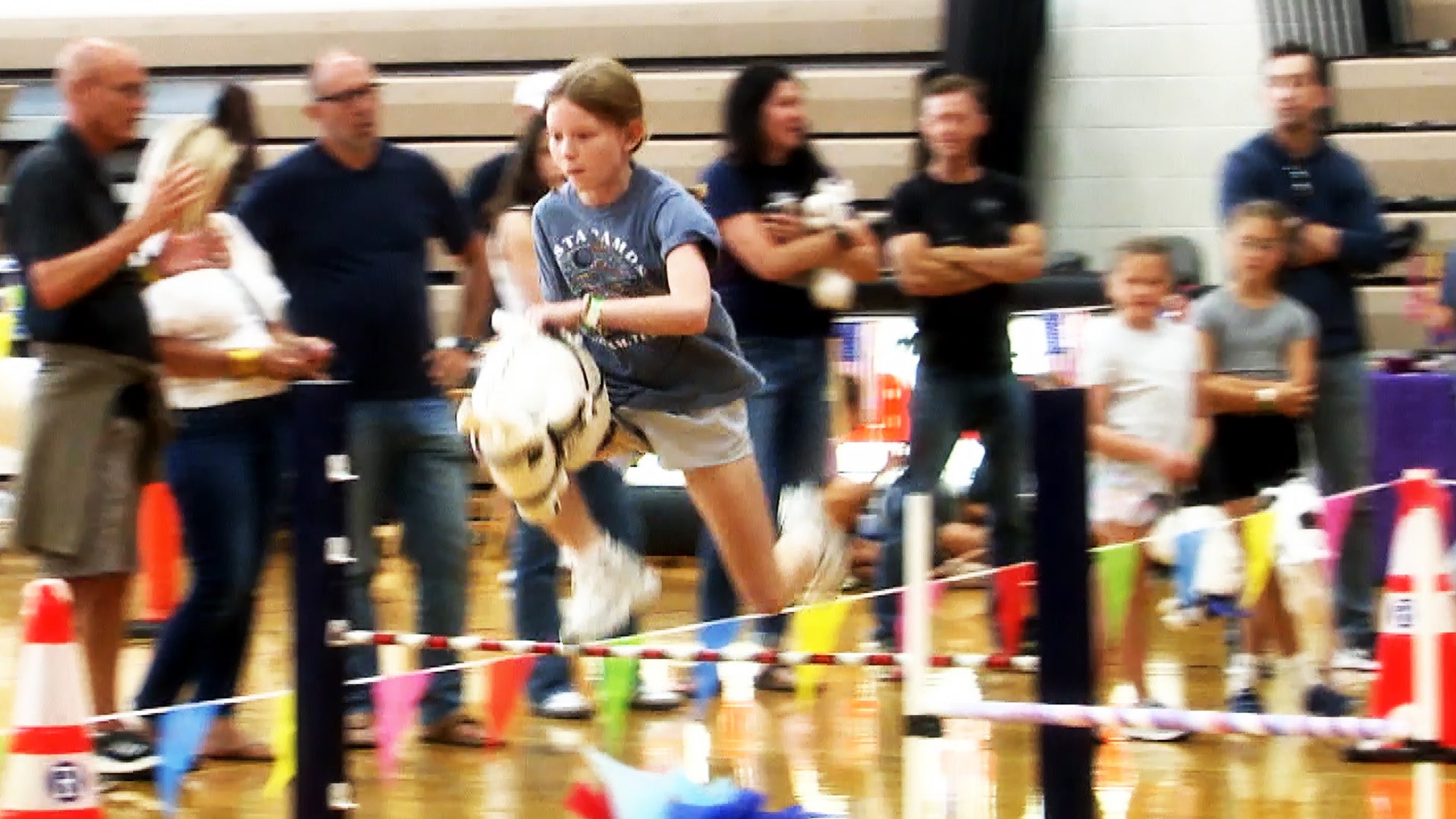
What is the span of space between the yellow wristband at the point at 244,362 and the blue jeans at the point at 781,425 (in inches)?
54.3

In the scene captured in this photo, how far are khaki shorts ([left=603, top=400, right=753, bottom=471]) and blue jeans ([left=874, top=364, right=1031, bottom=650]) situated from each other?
2.13 metres

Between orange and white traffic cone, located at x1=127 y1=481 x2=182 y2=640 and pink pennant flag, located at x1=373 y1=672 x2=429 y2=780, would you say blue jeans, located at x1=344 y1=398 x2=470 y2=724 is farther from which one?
orange and white traffic cone, located at x1=127 y1=481 x2=182 y2=640

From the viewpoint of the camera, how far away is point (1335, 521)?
5.48 metres

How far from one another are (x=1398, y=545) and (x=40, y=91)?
914cm

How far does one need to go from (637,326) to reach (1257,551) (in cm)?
215

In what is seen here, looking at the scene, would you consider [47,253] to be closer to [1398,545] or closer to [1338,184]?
[1398,545]

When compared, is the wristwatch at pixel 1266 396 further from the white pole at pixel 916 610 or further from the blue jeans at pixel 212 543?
the blue jeans at pixel 212 543

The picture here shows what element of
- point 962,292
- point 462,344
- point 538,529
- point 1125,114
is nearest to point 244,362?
point 462,344

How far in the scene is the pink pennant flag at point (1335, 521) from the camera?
540 centimetres

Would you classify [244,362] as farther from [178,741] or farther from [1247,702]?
[1247,702]

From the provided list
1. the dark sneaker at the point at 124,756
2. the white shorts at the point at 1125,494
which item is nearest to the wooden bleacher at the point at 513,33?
the white shorts at the point at 1125,494

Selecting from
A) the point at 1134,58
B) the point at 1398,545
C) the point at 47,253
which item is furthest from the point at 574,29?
the point at 1398,545

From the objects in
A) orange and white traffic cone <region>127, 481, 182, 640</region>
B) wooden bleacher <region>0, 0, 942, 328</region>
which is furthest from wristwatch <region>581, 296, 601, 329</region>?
wooden bleacher <region>0, 0, 942, 328</region>

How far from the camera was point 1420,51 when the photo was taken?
10.0 meters
